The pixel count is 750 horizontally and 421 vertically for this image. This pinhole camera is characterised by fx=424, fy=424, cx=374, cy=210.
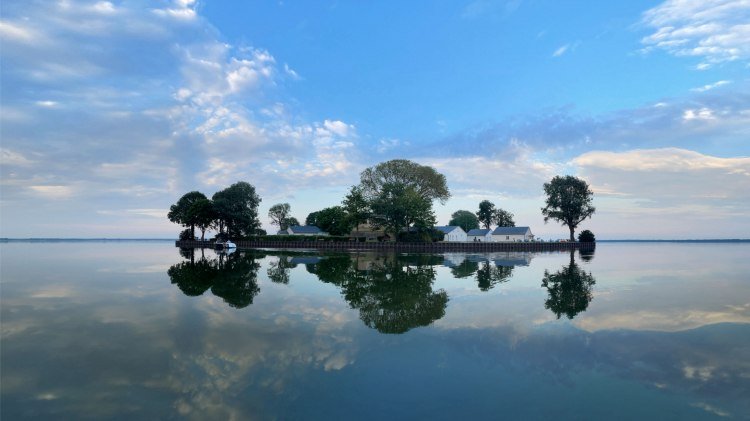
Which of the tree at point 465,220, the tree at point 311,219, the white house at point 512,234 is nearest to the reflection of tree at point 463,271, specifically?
the white house at point 512,234

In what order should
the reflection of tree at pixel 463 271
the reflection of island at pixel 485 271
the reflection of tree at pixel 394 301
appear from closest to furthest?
the reflection of tree at pixel 394 301
the reflection of island at pixel 485 271
the reflection of tree at pixel 463 271

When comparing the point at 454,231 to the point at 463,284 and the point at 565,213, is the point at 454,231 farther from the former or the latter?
the point at 463,284

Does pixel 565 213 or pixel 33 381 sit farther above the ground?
pixel 565 213

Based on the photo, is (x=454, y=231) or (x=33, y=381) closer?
(x=33, y=381)

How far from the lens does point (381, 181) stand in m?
77.7

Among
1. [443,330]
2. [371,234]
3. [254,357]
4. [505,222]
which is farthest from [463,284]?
[505,222]

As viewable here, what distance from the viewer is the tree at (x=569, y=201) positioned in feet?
290

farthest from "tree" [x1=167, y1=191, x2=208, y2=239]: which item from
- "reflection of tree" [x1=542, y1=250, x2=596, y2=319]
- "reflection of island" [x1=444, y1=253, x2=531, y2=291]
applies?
"reflection of tree" [x1=542, y1=250, x2=596, y2=319]

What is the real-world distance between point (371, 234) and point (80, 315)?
252ft

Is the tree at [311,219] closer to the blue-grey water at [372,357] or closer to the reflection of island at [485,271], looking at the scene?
the reflection of island at [485,271]

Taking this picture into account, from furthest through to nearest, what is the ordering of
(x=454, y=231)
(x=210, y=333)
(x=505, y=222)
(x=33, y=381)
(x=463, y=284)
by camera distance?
(x=505, y=222), (x=454, y=231), (x=463, y=284), (x=210, y=333), (x=33, y=381)

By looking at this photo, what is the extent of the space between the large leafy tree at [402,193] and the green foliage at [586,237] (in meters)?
31.7

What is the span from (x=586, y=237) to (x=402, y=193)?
144 feet

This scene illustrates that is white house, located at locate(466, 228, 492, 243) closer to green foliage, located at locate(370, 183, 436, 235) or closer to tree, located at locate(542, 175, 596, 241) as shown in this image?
tree, located at locate(542, 175, 596, 241)
